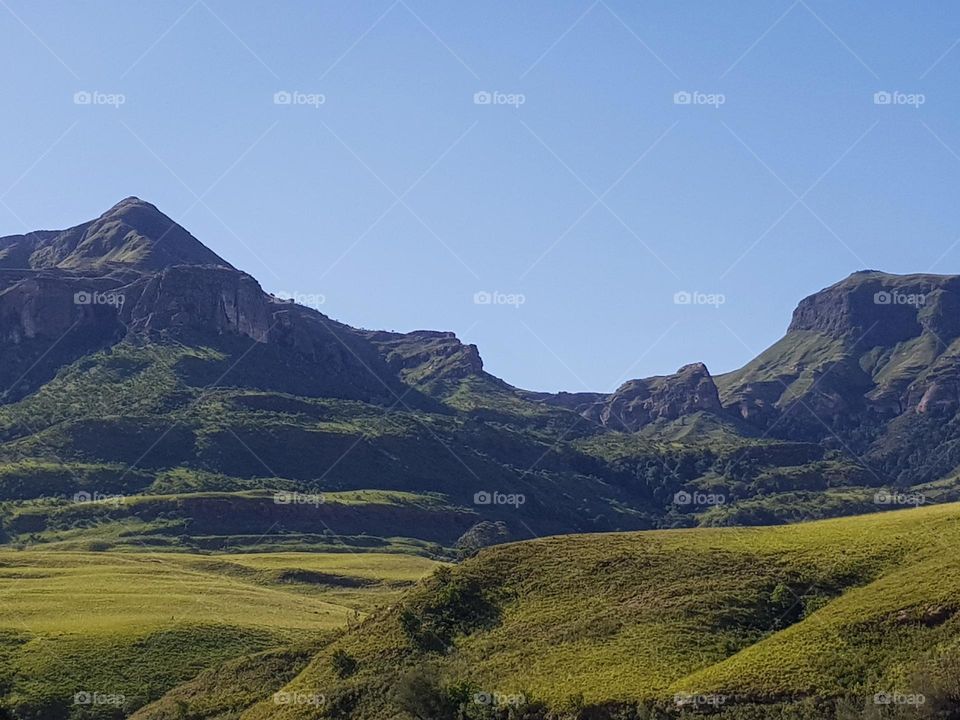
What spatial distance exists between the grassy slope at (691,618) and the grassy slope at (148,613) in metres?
21.6

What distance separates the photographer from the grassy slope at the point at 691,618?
67.4 meters

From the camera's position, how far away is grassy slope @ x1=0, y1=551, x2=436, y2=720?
335 ft

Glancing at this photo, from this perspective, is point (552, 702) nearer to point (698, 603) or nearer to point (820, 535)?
point (698, 603)

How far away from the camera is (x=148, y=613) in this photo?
12512 centimetres

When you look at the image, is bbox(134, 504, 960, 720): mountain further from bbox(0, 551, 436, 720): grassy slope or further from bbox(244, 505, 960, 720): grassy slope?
bbox(0, 551, 436, 720): grassy slope

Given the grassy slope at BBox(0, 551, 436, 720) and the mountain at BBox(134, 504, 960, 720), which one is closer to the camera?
the mountain at BBox(134, 504, 960, 720)

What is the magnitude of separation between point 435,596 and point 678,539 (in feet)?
68.9

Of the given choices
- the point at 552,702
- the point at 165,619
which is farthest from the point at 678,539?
the point at 165,619

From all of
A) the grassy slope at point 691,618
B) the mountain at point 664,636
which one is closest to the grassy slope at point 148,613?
the mountain at point 664,636

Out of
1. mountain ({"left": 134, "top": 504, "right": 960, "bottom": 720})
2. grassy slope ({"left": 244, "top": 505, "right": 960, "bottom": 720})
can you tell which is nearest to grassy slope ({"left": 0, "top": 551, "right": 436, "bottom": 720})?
mountain ({"left": 134, "top": 504, "right": 960, "bottom": 720})

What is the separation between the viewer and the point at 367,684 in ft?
257

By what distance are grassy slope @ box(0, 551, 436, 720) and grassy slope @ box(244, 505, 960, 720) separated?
21621 millimetres

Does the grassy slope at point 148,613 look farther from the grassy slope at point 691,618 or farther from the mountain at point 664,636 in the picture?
the grassy slope at point 691,618

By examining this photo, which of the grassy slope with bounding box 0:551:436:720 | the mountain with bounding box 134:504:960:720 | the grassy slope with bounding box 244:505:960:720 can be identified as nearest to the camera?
the mountain with bounding box 134:504:960:720
